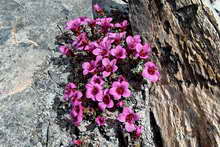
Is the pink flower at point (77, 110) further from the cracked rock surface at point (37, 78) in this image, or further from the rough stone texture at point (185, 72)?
the rough stone texture at point (185, 72)

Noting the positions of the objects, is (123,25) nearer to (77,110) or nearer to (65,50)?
(65,50)

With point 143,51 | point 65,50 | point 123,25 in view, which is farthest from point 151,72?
point 65,50

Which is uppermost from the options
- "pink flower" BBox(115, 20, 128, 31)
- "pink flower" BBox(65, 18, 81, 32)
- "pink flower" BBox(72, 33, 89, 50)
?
"pink flower" BBox(65, 18, 81, 32)

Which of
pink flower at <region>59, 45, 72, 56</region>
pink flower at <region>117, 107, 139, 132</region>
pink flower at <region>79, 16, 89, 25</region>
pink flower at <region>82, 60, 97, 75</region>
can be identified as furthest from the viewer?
pink flower at <region>79, 16, 89, 25</region>

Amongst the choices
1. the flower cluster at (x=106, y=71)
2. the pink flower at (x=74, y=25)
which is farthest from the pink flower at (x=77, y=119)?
the pink flower at (x=74, y=25)

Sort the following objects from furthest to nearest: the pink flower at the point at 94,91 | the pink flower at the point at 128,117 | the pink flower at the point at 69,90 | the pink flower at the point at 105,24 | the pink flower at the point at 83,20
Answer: the pink flower at the point at 83,20 → the pink flower at the point at 105,24 → the pink flower at the point at 69,90 → the pink flower at the point at 94,91 → the pink flower at the point at 128,117

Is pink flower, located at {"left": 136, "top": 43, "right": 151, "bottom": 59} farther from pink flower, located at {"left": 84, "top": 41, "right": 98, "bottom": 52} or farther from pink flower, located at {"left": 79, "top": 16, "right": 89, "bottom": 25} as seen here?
pink flower, located at {"left": 79, "top": 16, "right": 89, "bottom": 25}

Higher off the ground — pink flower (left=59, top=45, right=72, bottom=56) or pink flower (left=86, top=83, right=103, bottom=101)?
pink flower (left=59, top=45, right=72, bottom=56)

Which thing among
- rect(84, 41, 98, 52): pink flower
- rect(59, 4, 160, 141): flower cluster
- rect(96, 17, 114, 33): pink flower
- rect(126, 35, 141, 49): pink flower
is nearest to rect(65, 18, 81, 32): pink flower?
rect(59, 4, 160, 141): flower cluster
